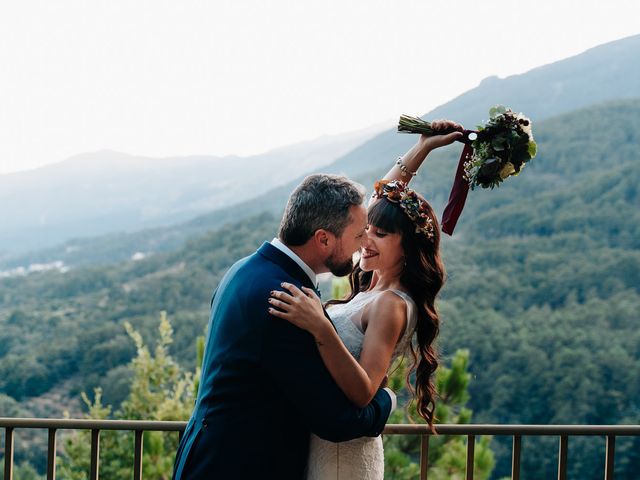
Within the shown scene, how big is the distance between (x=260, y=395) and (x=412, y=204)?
691 mm

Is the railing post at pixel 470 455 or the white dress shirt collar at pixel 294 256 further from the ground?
the white dress shirt collar at pixel 294 256

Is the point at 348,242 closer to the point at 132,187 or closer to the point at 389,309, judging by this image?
the point at 389,309

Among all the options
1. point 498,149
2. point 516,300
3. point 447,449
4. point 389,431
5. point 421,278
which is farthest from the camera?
point 516,300

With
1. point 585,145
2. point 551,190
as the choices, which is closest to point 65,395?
point 551,190

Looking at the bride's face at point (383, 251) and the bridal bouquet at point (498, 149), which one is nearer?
the bride's face at point (383, 251)

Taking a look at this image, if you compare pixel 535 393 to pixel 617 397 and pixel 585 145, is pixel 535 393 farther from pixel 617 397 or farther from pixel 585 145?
pixel 585 145

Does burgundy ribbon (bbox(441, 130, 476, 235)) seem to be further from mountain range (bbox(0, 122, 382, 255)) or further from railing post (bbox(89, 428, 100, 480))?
mountain range (bbox(0, 122, 382, 255))

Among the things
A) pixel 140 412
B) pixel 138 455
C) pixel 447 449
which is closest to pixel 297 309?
pixel 138 455

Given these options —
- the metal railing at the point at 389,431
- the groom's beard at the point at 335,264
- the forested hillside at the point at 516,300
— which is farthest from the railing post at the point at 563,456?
the forested hillside at the point at 516,300

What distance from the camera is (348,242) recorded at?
1655mm

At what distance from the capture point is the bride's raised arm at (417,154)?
2.29 meters

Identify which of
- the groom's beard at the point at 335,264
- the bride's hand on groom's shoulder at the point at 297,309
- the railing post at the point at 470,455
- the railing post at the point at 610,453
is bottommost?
the railing post at the point at 610,453

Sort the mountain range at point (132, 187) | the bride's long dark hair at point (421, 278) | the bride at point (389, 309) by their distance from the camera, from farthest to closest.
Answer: the mountain range at point (132, 187), the bride's long dark hair at point (421, 278), the bride at point (389, 309)

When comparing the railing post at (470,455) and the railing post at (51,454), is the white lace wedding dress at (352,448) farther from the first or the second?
the railing post at (51,454)
